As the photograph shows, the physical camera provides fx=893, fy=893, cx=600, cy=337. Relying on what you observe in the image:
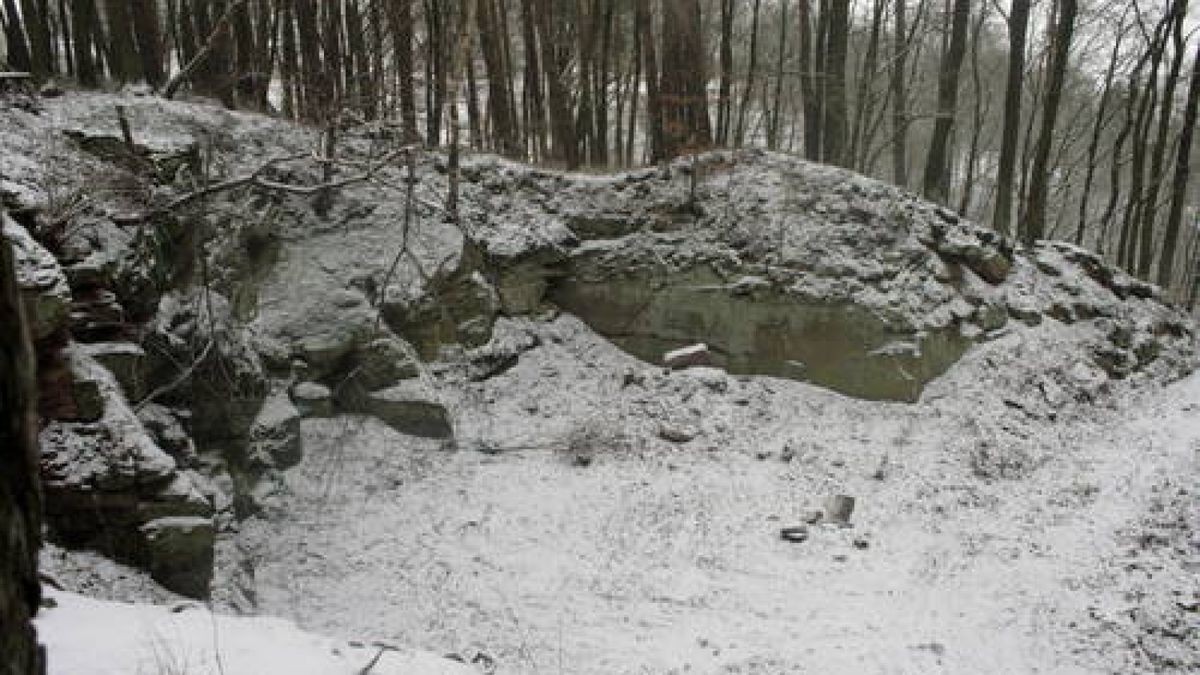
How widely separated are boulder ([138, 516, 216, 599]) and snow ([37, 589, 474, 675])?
250 centimetres

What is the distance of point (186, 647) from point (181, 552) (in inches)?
133

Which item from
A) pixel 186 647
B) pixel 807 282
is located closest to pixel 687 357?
pixel 807 282

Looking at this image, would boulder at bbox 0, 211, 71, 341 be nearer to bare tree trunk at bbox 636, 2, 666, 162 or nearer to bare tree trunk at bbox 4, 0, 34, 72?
bare tree trunk at bbox 4, 0, 34, 72

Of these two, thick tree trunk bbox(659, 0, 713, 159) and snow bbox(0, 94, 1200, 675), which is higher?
thick tree trunk bbox(659, 0, 713, 159)

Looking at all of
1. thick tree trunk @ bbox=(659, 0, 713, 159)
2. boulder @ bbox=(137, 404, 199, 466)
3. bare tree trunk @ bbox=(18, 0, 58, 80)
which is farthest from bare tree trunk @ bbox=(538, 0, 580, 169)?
boulder @ bbox=(137, 404, 199, 466)

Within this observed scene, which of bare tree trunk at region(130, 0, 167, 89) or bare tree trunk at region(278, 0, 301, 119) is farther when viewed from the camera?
bare tree trunk at region(278, 0, 301, 119)

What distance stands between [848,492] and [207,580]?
6.99 meters

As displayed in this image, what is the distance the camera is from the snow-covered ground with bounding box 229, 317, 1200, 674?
7.52 m

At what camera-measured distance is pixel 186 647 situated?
13.3ft

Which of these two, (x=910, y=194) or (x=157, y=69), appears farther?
(x=910, y=194)

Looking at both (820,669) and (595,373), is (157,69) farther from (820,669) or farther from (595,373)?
(820,669)

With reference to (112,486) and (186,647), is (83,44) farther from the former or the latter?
(186,647)

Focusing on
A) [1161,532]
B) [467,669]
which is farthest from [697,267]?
[467,669]

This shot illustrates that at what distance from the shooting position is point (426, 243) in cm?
1295
